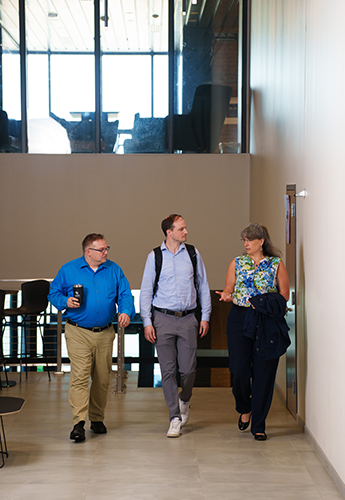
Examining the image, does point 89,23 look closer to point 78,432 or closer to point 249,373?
point 249,373

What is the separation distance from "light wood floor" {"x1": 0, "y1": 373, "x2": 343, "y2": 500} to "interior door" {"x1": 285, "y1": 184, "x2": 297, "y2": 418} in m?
0.20

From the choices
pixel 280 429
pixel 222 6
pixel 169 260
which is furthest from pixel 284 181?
pixel 222 6

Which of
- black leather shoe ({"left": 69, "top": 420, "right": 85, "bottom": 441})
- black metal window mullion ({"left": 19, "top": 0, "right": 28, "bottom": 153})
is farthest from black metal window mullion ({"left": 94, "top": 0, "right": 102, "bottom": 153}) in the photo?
black leather shoe ({"left": 69, "top": 420, "right": 85, "bottom": 441})

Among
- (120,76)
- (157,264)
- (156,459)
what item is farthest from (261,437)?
(120,76)

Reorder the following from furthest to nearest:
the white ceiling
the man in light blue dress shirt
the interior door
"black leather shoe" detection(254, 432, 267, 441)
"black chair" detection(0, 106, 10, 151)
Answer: the white ceiling, "black chair" detection(0, 106, 10, 151), the interior door, the man in light blue dress shirt, "black leather shoe" detection(254, 432, 267, 441)

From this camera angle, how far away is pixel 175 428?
12.4ft

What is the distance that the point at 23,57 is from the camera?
7.75 m

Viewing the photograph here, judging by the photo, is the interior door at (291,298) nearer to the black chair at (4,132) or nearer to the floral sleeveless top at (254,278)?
the floral sleeveless top at (254,278)

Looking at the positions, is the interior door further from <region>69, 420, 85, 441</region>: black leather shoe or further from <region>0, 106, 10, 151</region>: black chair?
<region>0, 106, 10, 151</region>: black chair

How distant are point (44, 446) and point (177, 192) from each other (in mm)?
4535

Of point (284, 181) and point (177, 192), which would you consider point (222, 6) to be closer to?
point (177, 192)

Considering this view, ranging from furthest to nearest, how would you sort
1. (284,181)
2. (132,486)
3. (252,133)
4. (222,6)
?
(222,6)
(252,133)
(284,181)
(132,486)

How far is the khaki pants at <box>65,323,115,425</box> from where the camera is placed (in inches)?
146

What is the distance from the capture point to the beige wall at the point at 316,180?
2939 mm
